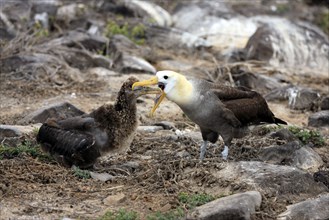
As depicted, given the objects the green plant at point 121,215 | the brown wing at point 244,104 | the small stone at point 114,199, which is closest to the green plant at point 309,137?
the brown wing at point 244,104

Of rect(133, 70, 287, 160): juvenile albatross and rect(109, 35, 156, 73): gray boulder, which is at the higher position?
rect(133, 70, 287, 160): juvenile albatross

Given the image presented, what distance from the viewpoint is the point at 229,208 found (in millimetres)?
6074

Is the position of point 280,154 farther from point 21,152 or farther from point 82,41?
point 82,41

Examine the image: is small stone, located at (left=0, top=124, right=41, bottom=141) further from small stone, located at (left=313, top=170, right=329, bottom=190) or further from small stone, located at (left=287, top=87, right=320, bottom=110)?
small stone, located at (left=287, top=87, right=320, bottom=110)

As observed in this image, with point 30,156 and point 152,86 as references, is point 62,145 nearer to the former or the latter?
point 30,156

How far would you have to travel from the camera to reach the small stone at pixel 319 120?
10.9 m

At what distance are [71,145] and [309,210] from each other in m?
2.76

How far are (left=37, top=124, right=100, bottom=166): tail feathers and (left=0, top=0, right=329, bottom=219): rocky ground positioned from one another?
0.60ft

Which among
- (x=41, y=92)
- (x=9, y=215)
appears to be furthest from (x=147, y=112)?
(x=9, y=215)

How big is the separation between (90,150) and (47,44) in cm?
660

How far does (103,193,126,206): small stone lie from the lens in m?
6.88

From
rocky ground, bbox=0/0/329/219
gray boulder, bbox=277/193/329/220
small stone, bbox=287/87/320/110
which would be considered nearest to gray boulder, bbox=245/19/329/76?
rocky ground, bbox=0/0/329/219

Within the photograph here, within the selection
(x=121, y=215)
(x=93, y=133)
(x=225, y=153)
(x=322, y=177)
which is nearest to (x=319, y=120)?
(x=225, y=153)

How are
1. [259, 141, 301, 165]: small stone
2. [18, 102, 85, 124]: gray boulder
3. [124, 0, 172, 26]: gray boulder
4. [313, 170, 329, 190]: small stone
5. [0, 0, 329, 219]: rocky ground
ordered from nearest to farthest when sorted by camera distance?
[0, 0, 329, 219]: rocky ground
[313, 170, 329, 190]: small stone
[259, 141, 301, 165]: small stone
[18, 102, 85, 124]: gray boulder
[124, 0, 172, 26]: gray boulder
